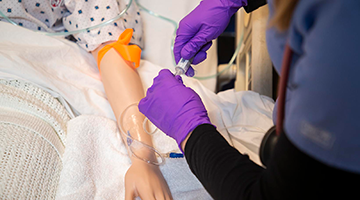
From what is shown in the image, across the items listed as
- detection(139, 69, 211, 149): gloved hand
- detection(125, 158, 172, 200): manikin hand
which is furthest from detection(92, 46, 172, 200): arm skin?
detection(139, 69, 211, 149): gloved hand

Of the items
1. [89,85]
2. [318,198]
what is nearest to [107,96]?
[89,85]

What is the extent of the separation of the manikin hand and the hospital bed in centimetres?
5

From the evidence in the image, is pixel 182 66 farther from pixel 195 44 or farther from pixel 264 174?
pixel 264 174

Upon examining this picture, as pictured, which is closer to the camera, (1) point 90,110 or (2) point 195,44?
(2) point 195,44

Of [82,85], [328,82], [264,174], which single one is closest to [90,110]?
[82,85]

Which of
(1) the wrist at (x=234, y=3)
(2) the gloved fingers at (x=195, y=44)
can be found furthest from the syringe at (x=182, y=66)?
(1) the wrist at (x=234, y=3)

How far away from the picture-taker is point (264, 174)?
475mm

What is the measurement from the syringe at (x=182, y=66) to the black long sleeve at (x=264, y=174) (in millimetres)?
295

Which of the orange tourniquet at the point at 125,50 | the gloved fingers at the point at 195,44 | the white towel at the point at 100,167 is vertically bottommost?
the white towel at the point at 100,167

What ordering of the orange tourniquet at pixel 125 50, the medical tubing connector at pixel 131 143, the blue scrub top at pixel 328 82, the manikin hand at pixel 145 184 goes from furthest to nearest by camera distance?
1. the orange tourniquet at pixel 125 50
2. the medical tubing connector at pixel 131 143
3. the manikin hand at pixel 145 184
4. the blue scrub top at pixel 328 82

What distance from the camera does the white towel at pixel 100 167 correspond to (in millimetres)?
863

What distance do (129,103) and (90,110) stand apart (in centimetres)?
17

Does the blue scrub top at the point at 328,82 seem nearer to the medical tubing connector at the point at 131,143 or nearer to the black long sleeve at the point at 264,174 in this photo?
the black long sleeve at the point at 264,174

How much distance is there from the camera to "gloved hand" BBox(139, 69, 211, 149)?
0.65 metres
